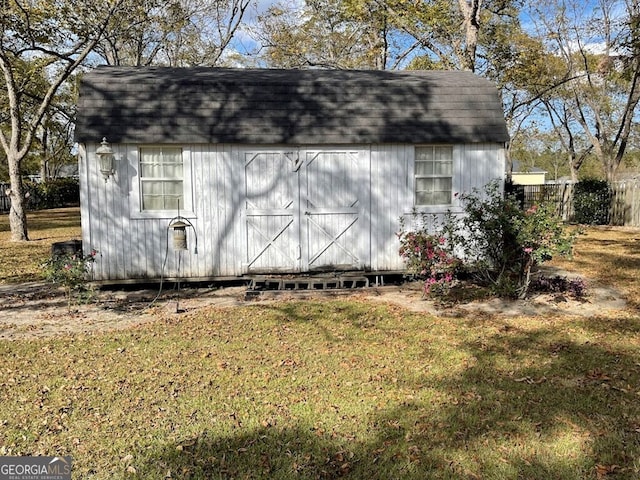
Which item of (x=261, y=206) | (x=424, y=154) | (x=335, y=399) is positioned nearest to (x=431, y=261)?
(x=424, y=154)

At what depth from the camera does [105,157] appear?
26.1 feet

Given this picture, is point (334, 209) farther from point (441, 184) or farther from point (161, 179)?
point (161, 179)

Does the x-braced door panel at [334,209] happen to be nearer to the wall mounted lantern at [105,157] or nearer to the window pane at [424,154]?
the window pane at [424,154]

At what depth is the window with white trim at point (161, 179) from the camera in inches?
332

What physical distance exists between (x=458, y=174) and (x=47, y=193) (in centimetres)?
2837

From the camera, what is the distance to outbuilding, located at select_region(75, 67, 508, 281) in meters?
8.34

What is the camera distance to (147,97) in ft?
28.1

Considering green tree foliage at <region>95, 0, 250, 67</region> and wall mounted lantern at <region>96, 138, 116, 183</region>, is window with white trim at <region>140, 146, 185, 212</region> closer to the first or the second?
wall mounted lantern at <region>96, 138, 116, 183</region>

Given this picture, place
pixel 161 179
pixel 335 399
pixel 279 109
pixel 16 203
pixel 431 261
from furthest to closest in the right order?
pixel 16 203
pixel 279 109
pixel 161 179
pixel 431 261
pixel 335 399

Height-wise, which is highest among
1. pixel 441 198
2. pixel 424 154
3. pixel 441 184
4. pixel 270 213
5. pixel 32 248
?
pixel 424 154

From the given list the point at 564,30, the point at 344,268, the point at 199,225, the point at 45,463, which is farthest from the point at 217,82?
the point at 564,30

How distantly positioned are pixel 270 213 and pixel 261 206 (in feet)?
0.68

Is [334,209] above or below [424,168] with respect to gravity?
below

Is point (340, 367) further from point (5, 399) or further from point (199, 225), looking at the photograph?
point (199, 225)
